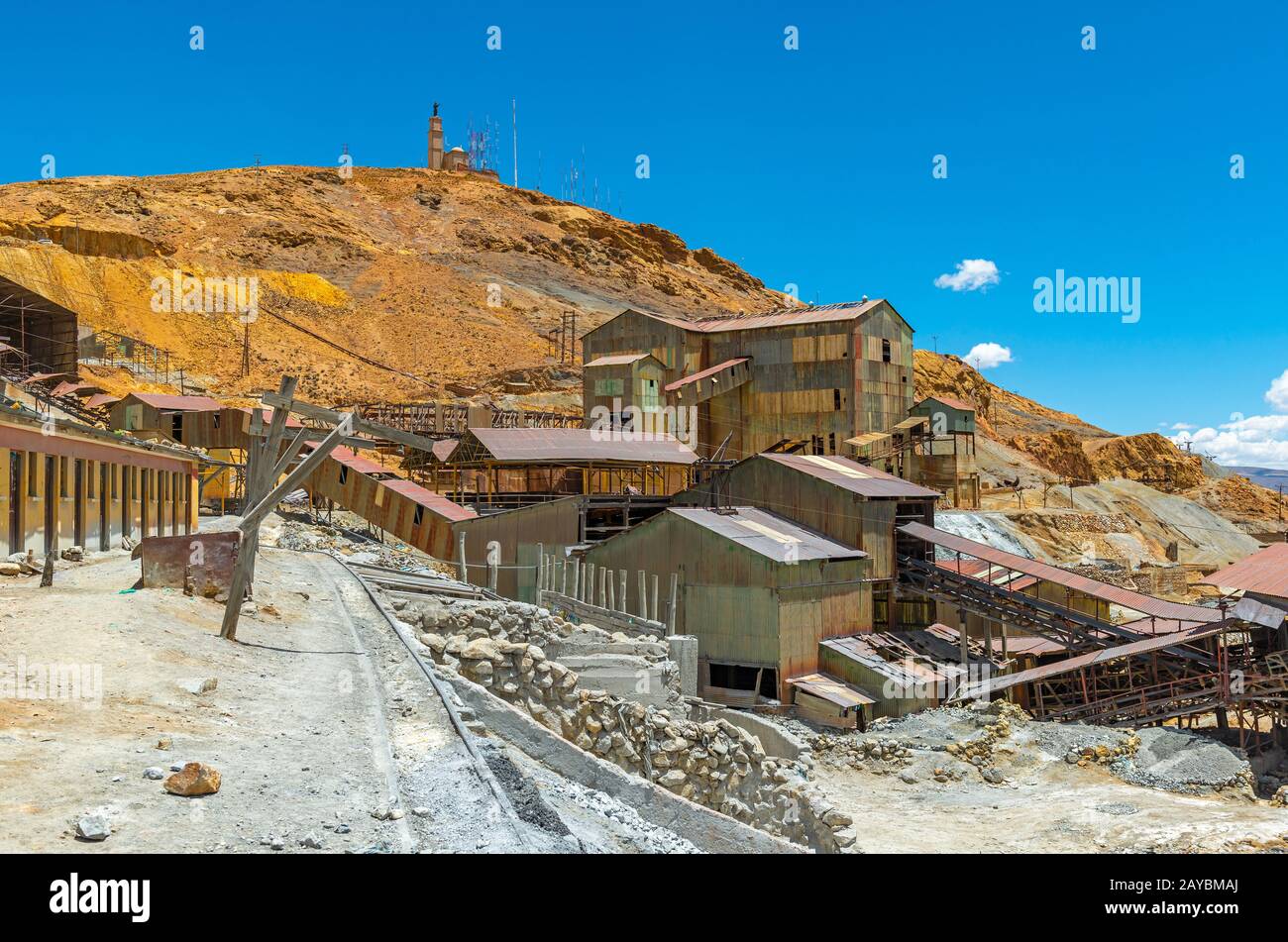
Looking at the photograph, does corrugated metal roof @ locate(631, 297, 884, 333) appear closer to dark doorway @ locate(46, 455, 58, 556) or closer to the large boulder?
dark doorway @ locate(46, 455, 58, 556)

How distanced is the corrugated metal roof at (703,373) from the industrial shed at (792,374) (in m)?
0.05

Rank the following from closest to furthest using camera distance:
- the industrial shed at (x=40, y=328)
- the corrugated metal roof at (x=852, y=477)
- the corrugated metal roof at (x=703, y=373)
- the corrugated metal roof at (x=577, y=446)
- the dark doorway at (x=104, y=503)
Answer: the dark doorway at (x=104, y=503) < the corrugated metal roof at (x=852, y=477) < the corrugated metal roof at (x=577, y=446) < the corrugated metal roof at (x=703, y=373) < the industrial shed at (x=40, y=328)

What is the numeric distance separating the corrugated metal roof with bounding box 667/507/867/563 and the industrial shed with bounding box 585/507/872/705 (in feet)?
0.15

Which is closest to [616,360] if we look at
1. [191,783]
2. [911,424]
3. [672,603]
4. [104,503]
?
[911,424]

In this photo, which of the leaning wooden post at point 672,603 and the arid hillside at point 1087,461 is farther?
the arid hillside at point 1087,461

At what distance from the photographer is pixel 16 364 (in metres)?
49.2

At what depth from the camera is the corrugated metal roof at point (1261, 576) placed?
22500mm

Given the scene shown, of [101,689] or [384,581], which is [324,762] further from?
[384,581]

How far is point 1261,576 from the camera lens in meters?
23.9

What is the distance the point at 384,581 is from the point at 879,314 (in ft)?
115

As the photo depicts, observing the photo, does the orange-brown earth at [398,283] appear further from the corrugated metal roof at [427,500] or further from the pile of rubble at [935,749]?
the pile of rubble at [935,749]

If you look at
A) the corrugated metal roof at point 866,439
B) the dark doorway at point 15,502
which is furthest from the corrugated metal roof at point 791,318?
the dark doorway at point 15,502

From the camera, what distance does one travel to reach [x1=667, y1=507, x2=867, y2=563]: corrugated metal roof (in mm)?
28391

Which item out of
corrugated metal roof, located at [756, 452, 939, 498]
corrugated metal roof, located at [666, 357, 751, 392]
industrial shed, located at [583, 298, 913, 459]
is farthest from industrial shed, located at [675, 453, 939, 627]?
corrugated metal roof, located at [666, 357, 751, 392]
